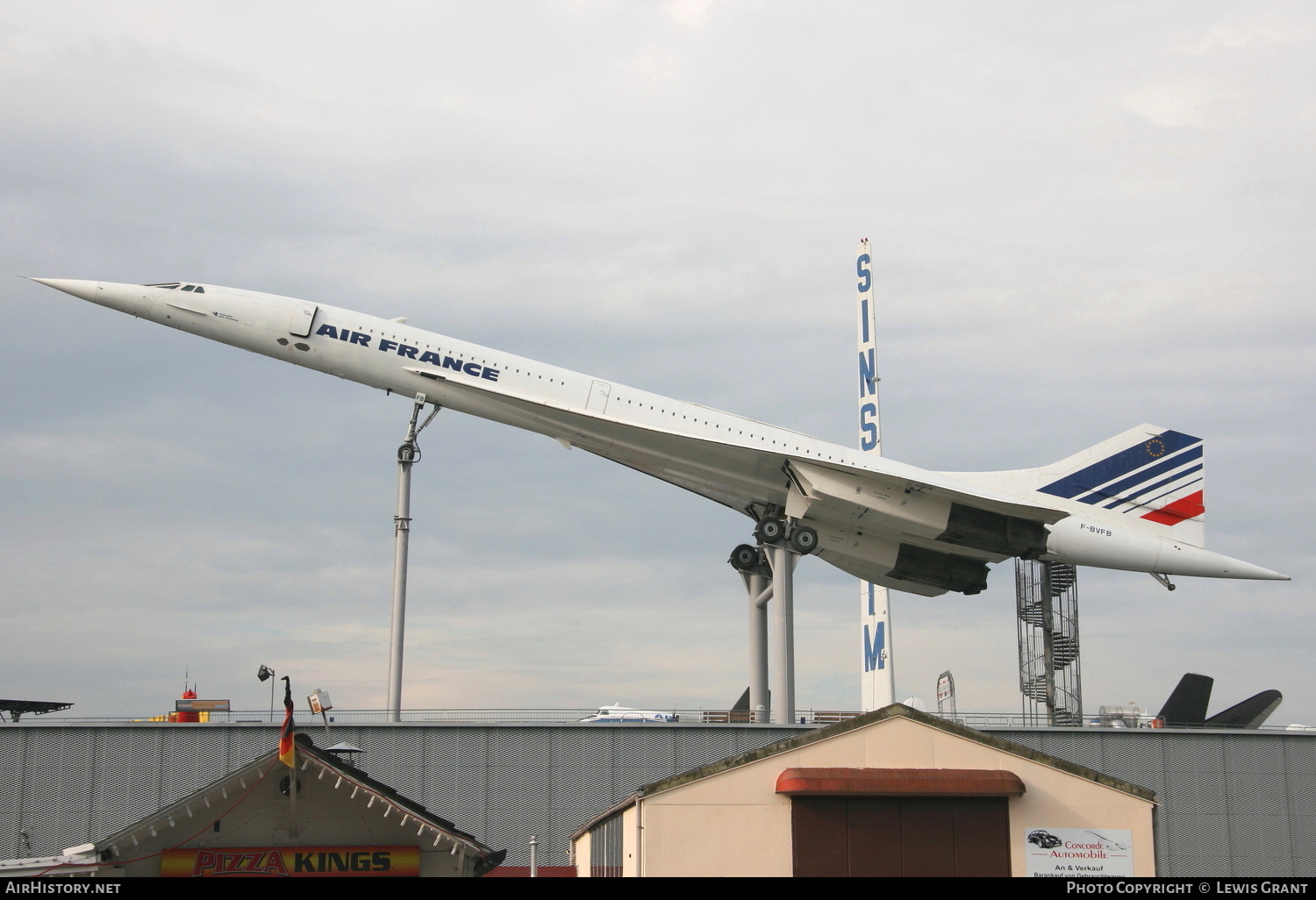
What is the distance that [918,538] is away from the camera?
93.4 ft

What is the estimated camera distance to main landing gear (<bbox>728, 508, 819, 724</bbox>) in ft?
108

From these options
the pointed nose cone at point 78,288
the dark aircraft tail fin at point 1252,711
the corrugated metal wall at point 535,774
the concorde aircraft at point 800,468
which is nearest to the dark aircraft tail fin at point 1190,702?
the dark aircraft tail fin at point 1252,711

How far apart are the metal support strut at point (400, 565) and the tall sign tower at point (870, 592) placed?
1434cm

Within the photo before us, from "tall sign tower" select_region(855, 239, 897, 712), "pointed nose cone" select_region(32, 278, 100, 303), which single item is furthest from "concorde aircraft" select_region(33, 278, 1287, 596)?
"tall sign tower" select_region(855, 239, 897, 712)

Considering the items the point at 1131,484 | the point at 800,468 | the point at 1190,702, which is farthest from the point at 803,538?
the point at 1190,702

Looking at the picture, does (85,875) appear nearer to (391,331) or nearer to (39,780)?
(391,331)

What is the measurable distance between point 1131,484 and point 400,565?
18355 mm

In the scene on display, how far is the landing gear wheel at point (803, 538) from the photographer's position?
92.8 feet

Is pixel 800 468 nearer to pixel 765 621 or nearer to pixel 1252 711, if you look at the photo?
pixel 765 621

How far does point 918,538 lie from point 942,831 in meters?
11.9

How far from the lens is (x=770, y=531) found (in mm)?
28297

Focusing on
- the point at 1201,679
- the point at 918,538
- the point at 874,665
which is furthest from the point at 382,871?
the point at 1201,679
